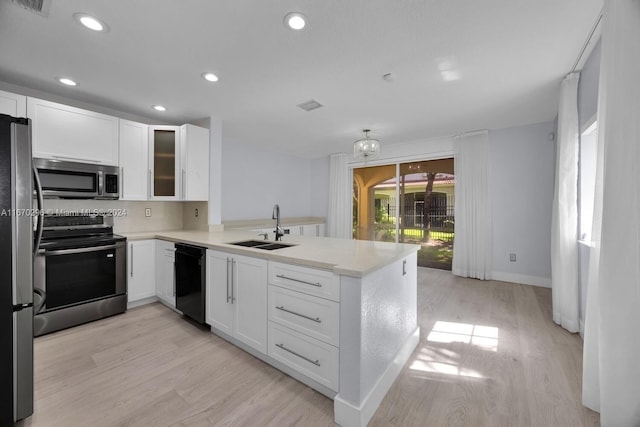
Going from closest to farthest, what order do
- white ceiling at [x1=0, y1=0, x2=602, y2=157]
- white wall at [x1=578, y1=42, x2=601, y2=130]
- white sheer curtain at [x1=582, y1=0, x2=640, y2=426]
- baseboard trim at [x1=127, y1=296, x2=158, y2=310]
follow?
1. white sheer curtain at [x1=582, y1=0, x2=640, y2=426]
2. white ceiling at [x1=0, y1=0, x2=602, y2=157]
3. white wall at [x1=578, y1=42, x2=601, y2=130]
4. baseboard trim at [x1=127, y1=296, x2=158, y2=310]

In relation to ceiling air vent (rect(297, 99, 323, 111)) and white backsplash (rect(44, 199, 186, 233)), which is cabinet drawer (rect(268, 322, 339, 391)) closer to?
white backsplash (rect(44, 199, 186, 233))

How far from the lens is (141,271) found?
298 centimetres

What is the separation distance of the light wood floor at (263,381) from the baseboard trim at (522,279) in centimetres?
152

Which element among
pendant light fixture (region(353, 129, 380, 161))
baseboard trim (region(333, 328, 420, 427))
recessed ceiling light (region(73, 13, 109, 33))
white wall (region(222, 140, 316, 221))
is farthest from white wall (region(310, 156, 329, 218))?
recessed ceiling light (region(73, 13, 109, 33))

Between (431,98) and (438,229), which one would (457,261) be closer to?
(438,229)

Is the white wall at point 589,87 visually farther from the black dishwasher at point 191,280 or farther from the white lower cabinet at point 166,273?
the white lower cabinet at point 166,273

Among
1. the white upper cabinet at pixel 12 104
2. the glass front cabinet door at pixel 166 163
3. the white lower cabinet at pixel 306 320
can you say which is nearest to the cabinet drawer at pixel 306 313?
the white lower cabinet at pixel 306 320

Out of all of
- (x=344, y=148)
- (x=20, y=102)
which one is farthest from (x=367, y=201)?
(x=20, y=102)

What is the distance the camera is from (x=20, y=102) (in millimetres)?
2324

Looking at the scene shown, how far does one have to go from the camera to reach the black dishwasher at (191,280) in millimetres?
2428

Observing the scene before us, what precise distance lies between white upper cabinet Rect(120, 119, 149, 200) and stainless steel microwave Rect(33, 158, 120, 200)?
0.11 metres

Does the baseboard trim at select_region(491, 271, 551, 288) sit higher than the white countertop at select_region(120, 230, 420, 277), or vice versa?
the white countertop at select_region(120, 230, 420, 277)

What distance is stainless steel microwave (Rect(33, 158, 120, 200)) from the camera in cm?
247

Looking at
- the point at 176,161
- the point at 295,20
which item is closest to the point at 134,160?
the point at 176,161
